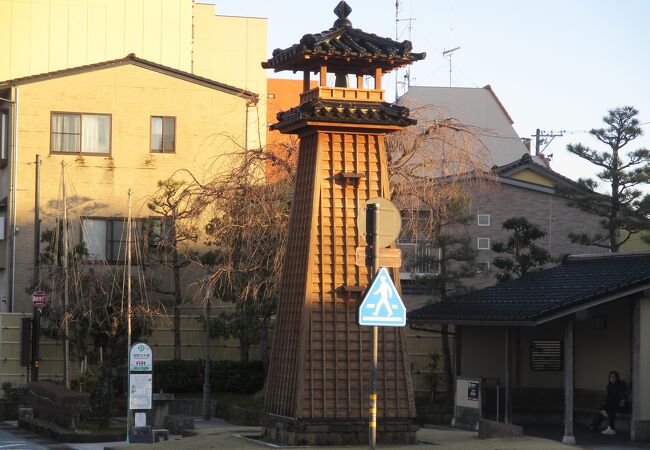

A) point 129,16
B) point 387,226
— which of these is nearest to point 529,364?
point 387,226

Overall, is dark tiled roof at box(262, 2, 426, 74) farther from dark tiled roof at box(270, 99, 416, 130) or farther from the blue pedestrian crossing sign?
the blue pedestrian crossing sign

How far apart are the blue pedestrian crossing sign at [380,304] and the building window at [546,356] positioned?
15.7m

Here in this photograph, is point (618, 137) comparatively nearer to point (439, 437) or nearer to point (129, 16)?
point (439, 437)

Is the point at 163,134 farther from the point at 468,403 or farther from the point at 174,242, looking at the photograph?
the point at 468,403

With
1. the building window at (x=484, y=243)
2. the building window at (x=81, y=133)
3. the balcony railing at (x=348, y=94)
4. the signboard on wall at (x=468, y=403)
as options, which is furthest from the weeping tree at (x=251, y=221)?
the building window at (x=484, y=243)

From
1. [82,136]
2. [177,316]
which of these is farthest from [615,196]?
[82,136]

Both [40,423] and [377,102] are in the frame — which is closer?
[377,102]

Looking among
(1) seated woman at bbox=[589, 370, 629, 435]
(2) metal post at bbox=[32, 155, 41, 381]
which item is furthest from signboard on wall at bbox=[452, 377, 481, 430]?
(2) metal post at bbox=[32, 155, 41, 381]

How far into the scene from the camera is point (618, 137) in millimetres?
38812

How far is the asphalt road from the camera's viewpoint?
89.2 feet

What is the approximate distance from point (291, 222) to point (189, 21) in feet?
120

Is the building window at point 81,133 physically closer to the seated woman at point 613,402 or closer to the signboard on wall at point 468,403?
the signboard on wall at point 468,403

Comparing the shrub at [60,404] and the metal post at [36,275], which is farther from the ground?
the metal post at [36,275]

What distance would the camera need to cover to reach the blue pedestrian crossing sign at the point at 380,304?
15.5 meters
